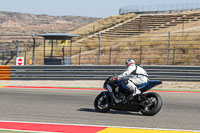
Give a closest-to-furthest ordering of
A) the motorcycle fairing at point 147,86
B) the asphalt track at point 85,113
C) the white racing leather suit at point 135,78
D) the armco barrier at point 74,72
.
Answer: the asphalt track at point 85,113 < the motorcycle fairing at point 147,86 < the white racing leather suit at point 135,78 < the armco barrier at point 74,72

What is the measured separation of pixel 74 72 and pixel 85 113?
10.2m

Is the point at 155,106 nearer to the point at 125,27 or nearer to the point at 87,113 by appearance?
the point at 87,113

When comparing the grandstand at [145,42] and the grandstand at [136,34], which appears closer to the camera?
the grandstand at [145,42]

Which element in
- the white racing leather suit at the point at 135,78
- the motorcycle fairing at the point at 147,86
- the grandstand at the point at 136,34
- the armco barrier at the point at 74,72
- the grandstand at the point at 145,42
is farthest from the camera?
the grandstand at the point at 136,34

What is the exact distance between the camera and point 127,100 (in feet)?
33.4

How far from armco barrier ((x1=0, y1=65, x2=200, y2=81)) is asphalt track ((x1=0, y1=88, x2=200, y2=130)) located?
237 inches

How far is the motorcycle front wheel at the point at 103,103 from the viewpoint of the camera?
413 inches

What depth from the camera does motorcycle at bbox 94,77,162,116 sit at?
9820mm

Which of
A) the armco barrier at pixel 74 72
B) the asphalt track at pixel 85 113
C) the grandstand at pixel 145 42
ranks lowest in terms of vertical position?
the asphalt track at pixel 85 113

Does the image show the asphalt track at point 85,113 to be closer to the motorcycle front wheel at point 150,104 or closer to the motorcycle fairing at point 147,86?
the motorcycle front wheel at point 150,104

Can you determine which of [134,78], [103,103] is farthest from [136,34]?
[134,78]

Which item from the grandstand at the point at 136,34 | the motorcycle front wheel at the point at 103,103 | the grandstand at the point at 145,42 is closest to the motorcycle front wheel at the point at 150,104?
the motorcycle front wheel at the point at 103,103

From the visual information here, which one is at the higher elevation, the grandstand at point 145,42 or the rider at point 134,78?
the grandstand at point 145,42

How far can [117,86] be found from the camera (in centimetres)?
1038
